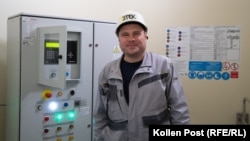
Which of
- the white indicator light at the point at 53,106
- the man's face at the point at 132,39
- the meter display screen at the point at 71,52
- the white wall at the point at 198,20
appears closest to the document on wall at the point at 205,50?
the white wall at the point at 198,20

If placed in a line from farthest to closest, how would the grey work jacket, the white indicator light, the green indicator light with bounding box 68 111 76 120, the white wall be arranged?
the white wall < the green indicator light with bounding box 68 111 76 120 < the white indicator light < the grey work jacket

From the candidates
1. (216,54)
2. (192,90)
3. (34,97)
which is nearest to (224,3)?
(216,54)

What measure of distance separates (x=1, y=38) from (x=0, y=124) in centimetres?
81

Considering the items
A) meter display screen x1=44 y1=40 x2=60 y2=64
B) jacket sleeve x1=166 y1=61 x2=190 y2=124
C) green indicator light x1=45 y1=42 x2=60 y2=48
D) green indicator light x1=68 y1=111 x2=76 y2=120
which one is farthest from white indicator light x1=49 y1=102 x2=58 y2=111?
jacket sleeve x1=166 y1=61 x2=190 y2=124

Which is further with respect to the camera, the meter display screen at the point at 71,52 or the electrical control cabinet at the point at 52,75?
the meter display screen at the point at 71,52

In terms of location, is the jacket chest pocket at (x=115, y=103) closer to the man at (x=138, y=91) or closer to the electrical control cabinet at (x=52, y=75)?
the man at (x=138, y=91)

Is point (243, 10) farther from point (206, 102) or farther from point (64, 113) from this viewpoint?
point (64, 113)

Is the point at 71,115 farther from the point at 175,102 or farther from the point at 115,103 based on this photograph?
the point at 175,102

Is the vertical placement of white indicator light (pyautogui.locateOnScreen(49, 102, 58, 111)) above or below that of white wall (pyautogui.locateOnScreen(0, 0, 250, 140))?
below

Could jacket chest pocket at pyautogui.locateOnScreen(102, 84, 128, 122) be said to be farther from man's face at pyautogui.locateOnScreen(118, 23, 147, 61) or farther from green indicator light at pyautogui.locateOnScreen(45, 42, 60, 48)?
green indicator light at pyautogui.locateOnScreen(45, 42, 60, 48)

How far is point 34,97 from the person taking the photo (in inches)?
83.0

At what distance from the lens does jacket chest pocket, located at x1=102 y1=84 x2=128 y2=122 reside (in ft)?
5.77

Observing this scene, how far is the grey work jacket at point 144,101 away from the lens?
1.72 m
